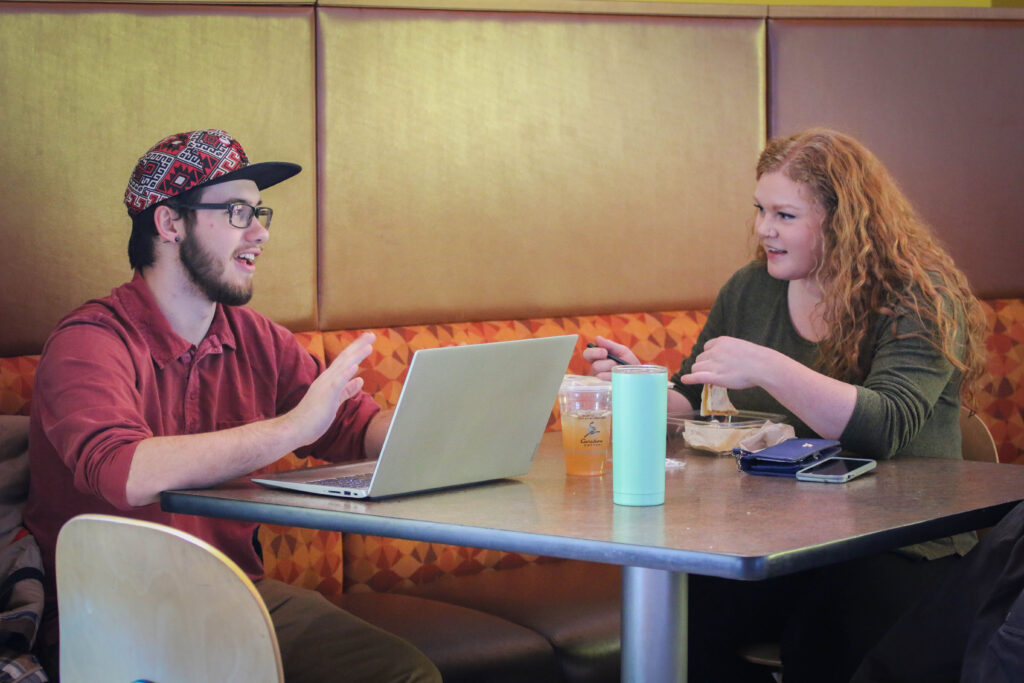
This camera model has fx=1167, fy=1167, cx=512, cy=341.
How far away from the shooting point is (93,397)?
5.37ft

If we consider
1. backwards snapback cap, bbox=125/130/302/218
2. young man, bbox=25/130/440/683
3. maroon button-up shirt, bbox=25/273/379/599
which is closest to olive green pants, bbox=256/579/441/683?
young man, bbox=25/130/440/683

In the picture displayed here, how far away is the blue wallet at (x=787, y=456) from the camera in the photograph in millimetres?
1551

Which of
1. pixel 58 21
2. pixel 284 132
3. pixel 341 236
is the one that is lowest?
pixel 341 236

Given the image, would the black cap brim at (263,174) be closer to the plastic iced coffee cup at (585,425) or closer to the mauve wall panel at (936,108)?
the plastic iced coffee cup at (585,425)

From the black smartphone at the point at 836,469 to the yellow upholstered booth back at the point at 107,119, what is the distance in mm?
1230

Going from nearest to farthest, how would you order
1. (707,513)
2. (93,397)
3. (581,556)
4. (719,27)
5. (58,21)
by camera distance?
→ 1. (581,556)
2. (707,513)
3. (93,397)
4. (58,21)
5. (719,27)

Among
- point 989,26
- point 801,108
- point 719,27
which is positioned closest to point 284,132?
point 719,27

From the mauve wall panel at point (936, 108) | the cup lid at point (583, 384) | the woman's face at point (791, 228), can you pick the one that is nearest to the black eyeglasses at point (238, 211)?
the cup lid at point (583, 384)

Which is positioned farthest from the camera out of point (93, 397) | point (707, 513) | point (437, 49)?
point (437, 49)

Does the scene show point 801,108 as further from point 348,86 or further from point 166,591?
point 166,591

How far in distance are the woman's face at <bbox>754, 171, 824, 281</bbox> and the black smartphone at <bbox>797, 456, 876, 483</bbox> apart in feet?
1.71

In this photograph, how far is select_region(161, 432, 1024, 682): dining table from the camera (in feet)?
3.72

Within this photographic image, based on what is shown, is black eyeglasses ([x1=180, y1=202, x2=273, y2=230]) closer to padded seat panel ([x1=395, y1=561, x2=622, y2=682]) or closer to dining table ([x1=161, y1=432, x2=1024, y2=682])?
dining table ([x1=161, y1=432, x2=1024, y2=682])

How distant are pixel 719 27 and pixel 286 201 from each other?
1.20 metres
